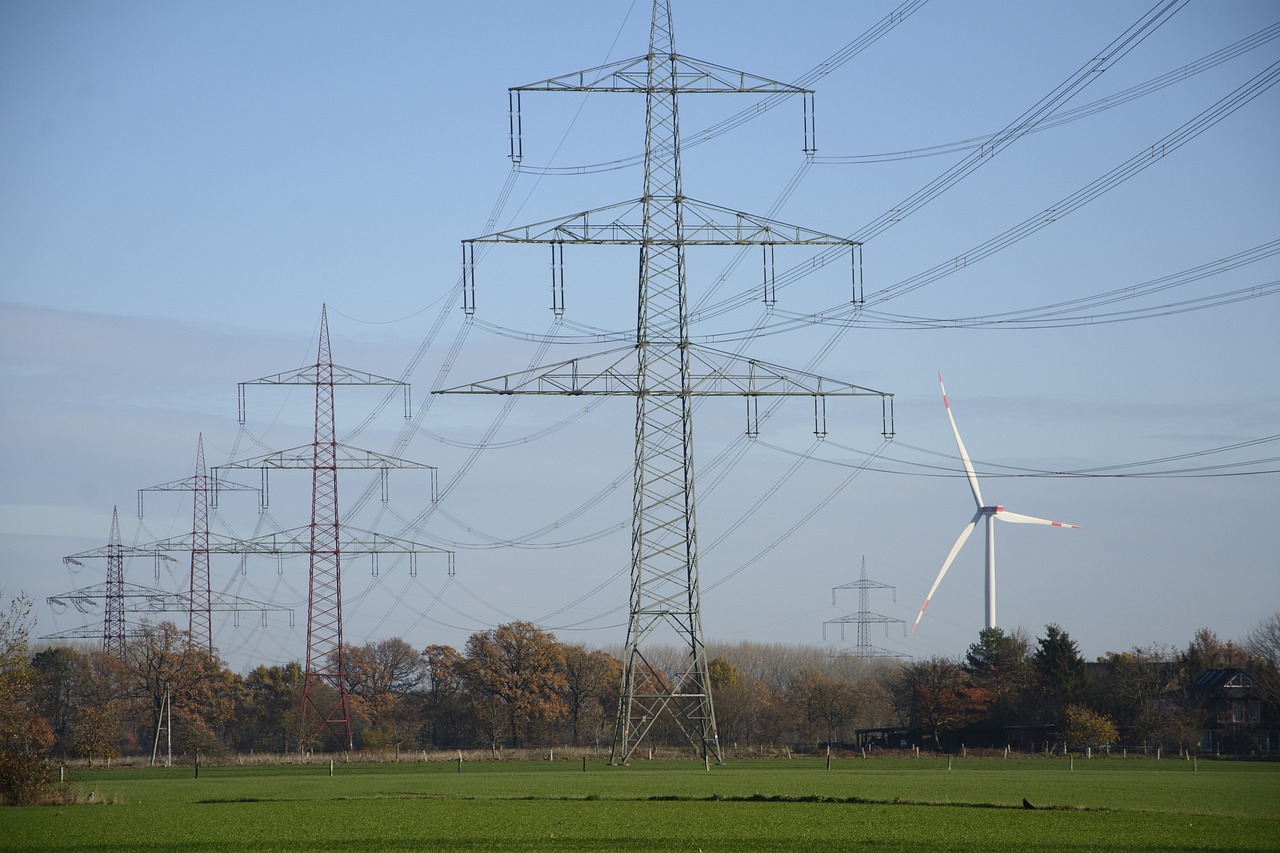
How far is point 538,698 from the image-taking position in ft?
364

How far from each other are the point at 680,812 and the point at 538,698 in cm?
7368

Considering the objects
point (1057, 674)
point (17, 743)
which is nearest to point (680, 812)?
point (17, 743)

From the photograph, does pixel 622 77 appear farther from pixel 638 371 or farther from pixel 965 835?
pixel 965 835

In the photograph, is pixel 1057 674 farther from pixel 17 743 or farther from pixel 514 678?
pixel 17 743

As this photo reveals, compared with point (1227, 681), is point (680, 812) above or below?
above

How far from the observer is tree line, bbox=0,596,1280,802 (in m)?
98.2

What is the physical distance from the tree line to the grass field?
3187 cm

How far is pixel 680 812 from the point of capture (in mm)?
38656

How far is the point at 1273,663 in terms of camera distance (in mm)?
105000

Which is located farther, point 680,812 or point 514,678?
point 514,678

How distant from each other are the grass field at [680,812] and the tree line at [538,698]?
1255 inches

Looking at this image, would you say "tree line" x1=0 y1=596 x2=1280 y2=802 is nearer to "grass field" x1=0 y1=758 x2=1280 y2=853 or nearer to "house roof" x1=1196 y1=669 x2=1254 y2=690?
"house roof" x1=1196 y1=669 x2=1254 y2=690

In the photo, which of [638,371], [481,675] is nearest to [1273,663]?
[481,675]

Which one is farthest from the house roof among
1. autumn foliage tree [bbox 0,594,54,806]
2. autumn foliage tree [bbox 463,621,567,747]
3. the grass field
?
autumn foliage tree [bbox 0,594,54,806]
